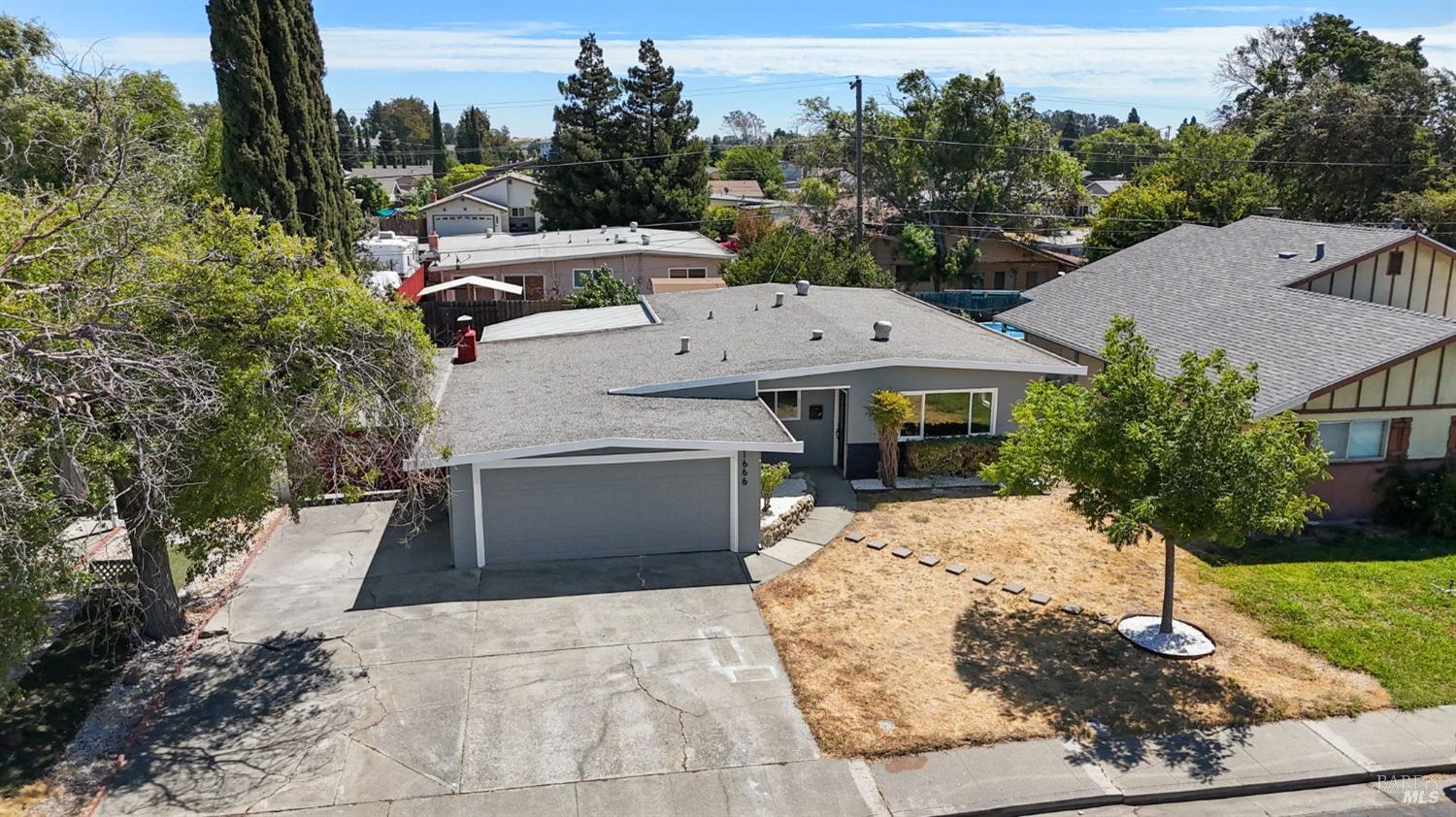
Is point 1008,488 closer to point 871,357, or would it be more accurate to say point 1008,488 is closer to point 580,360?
point 871,357

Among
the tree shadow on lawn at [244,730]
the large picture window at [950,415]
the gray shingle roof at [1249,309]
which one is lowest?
the tree shadow on lawn at [244,730]

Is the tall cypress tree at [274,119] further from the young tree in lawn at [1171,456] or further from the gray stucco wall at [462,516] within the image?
the young tree in lawn at [1171,456]

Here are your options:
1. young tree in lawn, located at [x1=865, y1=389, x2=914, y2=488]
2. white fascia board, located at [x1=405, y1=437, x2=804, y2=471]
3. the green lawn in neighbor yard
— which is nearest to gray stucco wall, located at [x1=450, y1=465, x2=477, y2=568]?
white fascia board, located at [x1=405, y1=437, x2=804, y2=471]

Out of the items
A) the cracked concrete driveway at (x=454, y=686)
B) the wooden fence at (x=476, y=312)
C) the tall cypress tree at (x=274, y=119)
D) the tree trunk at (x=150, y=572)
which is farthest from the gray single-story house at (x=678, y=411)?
the tall cypress tree at (x=274, y=119)

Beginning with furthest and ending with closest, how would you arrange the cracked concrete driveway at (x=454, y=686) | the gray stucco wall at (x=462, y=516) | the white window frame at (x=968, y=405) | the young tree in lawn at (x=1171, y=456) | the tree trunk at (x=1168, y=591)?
the white window frame at (x=968, y=405), the gray stucco wall at (x=462, y=516), the tree trunk at (x=1168, y=591), the young tree in lawn at (x=1171, y=456), the cracked concrete driveway at (x=454, y=686)

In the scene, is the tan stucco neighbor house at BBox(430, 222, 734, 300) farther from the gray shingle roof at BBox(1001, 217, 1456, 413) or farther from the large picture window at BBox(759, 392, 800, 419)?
the large picture window at BBox(759, 392, 800, 419)

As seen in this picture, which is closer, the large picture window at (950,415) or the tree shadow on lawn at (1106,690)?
the tree shadow on lawn at (1106,690)

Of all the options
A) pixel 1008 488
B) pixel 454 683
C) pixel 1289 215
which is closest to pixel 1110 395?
pixel 1008 488
